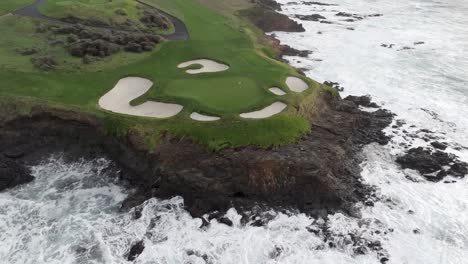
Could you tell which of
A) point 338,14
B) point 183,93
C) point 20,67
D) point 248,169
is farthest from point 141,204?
point 338,14

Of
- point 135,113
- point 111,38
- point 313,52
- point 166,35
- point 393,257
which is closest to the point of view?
point 393,257

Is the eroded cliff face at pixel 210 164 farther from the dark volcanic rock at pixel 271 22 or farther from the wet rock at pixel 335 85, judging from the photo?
the dark volcanic rock at pixel 271 22

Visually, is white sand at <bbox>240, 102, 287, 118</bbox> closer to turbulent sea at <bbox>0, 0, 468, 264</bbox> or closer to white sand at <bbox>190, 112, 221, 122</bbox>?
white sand at <bbox>190, 112, 221, 122</bbox>

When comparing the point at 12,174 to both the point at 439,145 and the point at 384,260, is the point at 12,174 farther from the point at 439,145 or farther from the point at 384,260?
the point at 439,145

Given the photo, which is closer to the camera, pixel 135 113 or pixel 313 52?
pixel 135 113

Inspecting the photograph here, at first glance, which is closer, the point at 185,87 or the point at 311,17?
the point at 185,87

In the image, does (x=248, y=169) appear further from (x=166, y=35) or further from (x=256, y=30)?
(x=256, y=30)

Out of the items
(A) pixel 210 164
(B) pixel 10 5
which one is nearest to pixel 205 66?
(A) pixel 210 164
